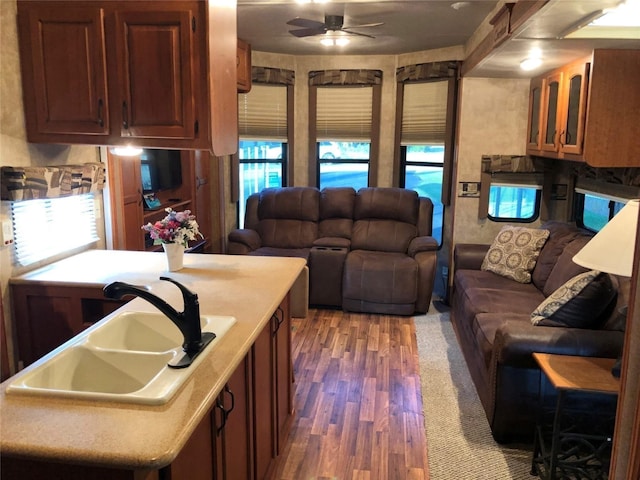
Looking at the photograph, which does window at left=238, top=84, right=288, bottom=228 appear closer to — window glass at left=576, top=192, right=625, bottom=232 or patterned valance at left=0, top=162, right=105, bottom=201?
patterned valance at left=0, top=162, right=105, bottom=201

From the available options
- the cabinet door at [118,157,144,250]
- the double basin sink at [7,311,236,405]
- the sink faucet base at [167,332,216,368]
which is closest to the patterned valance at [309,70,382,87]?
the cabinet door at [118,157,144,250]

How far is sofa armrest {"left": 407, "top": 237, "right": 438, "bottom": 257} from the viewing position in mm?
4973

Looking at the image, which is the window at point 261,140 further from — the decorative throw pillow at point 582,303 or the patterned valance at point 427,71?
the decorative throw pillow at point 582,303

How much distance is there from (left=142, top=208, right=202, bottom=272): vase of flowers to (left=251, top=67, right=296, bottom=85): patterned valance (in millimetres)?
3490

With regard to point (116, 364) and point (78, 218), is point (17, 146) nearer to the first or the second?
point (78, 218)

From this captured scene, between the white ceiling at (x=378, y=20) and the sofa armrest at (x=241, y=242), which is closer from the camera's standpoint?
the white ceiling at (x=378, y=20)

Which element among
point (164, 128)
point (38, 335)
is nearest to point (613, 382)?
point (164, 128)

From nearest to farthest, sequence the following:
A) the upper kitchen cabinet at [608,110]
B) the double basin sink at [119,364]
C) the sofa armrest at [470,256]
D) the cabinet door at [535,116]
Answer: the double basin sink at [119,364] → the upper kitchen cabinet at [608,110] → the cabinet door at [535,116] → the sofa armrest at [470,256]

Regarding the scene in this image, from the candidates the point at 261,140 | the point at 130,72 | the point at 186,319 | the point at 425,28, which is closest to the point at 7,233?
the point at 130,72

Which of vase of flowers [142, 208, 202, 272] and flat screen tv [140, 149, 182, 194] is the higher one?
flat screen tv [140, 149, 182, 194]

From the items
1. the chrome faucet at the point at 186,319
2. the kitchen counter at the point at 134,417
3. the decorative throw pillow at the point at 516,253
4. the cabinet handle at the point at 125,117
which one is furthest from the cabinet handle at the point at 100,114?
the decorative throw pillow at the point at 516,253

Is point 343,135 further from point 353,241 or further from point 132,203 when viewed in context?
→ point 132,203

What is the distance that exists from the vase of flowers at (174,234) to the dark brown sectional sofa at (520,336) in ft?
5.64

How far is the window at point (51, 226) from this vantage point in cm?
256
